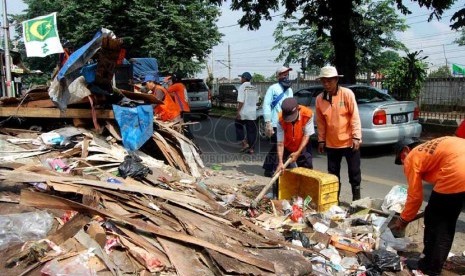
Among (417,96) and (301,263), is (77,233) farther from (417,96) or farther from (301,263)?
(417,96)

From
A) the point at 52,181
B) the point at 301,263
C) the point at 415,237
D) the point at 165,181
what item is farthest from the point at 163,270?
the point at 415,237

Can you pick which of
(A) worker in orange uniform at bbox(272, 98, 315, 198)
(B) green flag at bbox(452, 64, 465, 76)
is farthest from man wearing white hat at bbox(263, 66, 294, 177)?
(B) green flag at bbox(452, 64, 465, 76)

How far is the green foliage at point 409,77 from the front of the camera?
15406 mm

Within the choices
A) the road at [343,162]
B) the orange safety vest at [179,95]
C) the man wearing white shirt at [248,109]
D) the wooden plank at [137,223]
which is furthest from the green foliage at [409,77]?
the wooden plank at [137,223]

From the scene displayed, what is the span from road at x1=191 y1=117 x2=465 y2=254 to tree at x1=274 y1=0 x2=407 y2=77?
2087 cm

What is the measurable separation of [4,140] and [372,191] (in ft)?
18.2

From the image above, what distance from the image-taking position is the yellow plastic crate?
17.0 ft

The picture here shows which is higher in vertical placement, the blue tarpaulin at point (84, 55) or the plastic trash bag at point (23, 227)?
the blue tarpaulin at point (84, 55)

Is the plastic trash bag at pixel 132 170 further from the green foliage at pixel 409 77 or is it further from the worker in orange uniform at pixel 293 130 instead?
the green foliage at pixel 409 77

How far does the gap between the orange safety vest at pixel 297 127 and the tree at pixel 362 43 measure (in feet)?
83.5

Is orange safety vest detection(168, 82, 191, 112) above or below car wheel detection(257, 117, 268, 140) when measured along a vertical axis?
above

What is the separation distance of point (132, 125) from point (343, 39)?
8.92 meters

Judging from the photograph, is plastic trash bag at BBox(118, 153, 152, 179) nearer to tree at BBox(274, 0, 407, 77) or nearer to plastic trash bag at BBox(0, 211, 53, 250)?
plastic trash bag at BBox(0, 211, 53, 250)

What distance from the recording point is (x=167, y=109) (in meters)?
8.72
